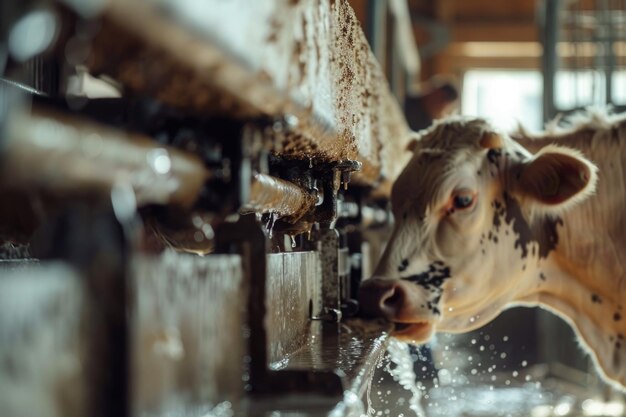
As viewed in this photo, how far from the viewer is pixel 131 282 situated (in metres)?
0.81

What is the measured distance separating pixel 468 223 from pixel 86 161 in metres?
1.86

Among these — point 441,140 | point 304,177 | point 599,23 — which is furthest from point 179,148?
point 599,23

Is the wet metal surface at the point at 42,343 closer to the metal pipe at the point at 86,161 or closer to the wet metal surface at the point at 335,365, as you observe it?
the metal pipe at the point at 86,161

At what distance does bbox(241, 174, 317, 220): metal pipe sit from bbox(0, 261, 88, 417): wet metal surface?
382 millimetres

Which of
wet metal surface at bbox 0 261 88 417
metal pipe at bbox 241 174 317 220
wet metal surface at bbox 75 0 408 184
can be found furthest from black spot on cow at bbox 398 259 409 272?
wet metal surface at bbox 0 261 88 417

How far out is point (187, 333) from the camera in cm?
97

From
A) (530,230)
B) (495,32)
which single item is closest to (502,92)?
(495,32)

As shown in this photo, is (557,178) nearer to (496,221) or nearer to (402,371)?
(496,221)

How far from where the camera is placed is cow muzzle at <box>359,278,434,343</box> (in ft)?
7.73

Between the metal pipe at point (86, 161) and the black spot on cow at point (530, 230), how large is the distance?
173 centimetres

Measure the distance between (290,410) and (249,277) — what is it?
0.17m

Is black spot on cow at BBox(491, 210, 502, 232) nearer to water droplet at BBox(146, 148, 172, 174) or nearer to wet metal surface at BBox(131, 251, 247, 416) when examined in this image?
wet metal surface at BBox(131, 251, 247, 416)

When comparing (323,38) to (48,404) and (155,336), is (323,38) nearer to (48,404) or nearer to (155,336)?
(155,336)

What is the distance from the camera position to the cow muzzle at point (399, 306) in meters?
2.36
